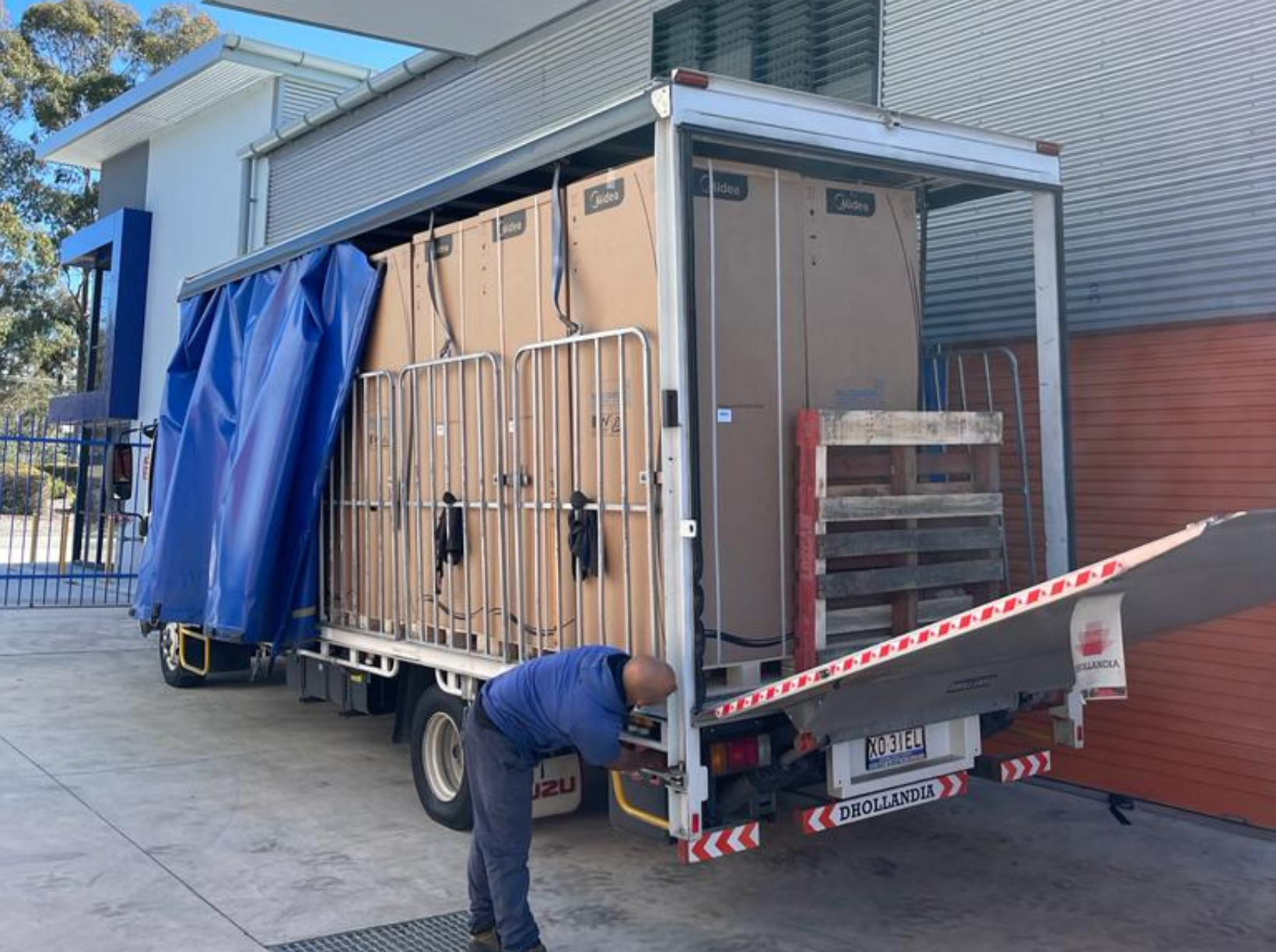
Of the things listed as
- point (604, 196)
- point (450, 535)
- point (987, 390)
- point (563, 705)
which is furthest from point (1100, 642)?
point (450, 535)

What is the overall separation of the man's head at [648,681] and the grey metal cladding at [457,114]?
5.58m

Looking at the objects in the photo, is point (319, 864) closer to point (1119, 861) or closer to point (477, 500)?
point (477, 500)

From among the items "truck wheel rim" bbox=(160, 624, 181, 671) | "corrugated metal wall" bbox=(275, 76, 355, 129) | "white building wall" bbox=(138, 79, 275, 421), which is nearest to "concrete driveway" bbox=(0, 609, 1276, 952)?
"truck wheel rim" bbox=(160, 624, 181, 671)

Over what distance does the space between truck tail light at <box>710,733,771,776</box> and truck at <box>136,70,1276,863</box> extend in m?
0.01

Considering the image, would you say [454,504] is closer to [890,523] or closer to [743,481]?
[743,481]

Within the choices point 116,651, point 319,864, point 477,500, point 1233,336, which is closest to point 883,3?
point 1233,336

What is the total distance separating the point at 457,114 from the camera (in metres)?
13.4

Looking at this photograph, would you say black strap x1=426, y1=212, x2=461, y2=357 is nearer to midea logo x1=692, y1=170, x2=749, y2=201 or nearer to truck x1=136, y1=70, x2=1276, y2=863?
truck x1=136, y1=70, x2=1276, y2=863

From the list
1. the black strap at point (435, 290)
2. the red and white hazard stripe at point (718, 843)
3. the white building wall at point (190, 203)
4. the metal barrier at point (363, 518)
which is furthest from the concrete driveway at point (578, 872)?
the white building wall at point (190, 203)

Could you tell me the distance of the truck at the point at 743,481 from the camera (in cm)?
458

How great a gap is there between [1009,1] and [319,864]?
658 centimetres

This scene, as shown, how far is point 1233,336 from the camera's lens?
21.0 ft

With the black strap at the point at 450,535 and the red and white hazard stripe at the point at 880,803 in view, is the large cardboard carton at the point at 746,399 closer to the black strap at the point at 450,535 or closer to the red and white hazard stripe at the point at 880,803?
the red and white hazard stripe at the point at 880,803

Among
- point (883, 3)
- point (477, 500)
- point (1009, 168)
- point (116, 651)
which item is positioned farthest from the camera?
point (116, 651)
